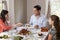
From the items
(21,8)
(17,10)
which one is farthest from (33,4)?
(17,10)

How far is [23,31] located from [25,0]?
6.17 feet

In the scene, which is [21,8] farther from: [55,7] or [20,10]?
[55,7]

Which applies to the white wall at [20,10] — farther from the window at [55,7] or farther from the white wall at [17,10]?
the window at [55,7]

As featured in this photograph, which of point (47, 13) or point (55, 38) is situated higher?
point (47, 13)

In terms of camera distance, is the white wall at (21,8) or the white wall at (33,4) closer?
the white wall at (21,8)

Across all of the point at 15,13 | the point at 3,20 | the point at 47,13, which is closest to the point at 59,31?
the point at 3,20

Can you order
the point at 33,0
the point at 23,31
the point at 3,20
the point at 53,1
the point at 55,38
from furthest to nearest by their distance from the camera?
the point at 33,0 → the point at 53,1 → the point at 3,20 → the point at 23,31 → the point at 55,38

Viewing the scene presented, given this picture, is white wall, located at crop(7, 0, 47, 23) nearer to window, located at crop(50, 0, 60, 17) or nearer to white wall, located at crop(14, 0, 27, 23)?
white wall, located at crop(14, 0, 27, 23)

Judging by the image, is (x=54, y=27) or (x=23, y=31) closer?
(x=54, y=27)

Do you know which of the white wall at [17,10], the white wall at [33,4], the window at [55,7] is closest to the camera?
the window at [55,7]

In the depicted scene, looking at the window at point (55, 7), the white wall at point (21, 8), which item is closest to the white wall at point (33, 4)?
the white wall at point (21, 8)

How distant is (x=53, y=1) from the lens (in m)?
4.07

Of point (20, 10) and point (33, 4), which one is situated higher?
point (33, 4)

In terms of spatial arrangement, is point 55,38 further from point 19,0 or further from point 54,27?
point 19,0
